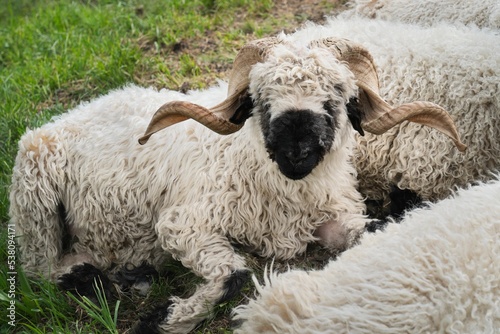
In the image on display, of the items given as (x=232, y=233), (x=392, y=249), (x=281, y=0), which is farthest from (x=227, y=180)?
(x=281, y=0)

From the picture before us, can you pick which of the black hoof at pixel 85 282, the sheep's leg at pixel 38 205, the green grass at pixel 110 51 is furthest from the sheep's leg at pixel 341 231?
the green grass at pixel 110 51

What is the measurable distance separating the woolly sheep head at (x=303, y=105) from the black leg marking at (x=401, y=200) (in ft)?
3.01

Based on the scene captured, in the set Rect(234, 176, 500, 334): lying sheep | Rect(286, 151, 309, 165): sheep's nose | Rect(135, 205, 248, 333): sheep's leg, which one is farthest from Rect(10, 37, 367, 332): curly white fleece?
Rect(234, 176, 500, 334): lying sheep

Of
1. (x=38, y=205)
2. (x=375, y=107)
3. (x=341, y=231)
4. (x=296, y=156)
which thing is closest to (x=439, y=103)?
(x=375, y=107)

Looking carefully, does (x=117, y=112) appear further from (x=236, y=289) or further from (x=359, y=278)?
(x=359, y=278)

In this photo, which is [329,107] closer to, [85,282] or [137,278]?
[137,278]

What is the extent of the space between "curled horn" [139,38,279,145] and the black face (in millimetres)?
415

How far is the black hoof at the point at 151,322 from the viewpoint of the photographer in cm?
421

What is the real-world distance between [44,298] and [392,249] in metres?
2.43

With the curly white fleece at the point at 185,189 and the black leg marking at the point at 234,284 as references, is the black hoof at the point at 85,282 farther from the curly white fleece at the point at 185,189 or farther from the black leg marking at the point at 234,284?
the black leg marking at the point at 234,284

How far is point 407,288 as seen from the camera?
2.98 m

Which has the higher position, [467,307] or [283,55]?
[283,55]

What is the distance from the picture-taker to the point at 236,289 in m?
4.26

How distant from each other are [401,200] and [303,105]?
1.51m
